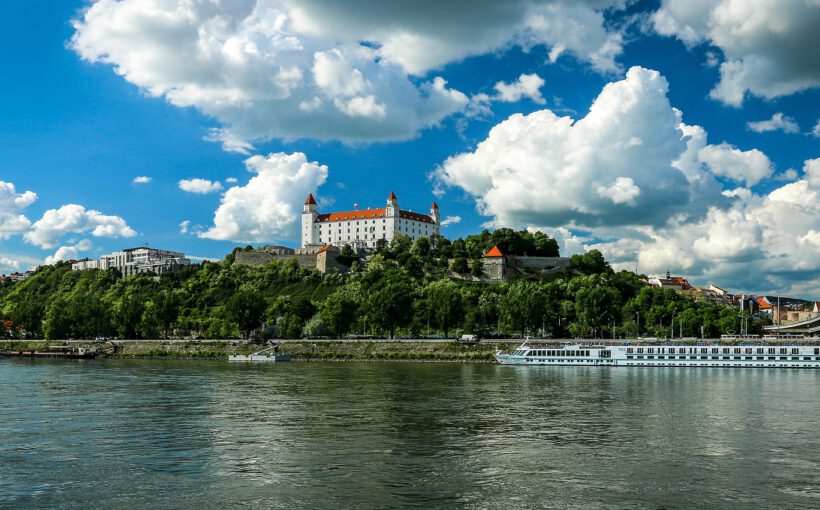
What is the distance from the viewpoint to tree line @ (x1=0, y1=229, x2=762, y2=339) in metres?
97.0

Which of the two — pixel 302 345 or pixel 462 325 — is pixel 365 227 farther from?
pixel 302 345

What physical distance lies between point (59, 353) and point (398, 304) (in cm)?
4763

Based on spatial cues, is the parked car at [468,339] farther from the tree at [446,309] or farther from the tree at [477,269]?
the tree at [477,269]

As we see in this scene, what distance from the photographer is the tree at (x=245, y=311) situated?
101 meters

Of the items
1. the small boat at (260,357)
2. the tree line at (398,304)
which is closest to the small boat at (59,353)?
the tree line at (398,304)

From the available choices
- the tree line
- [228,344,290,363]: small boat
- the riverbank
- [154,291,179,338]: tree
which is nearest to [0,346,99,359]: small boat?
the riverbank

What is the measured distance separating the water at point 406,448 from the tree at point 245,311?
5816cm

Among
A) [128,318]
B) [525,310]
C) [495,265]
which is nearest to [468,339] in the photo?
[525,310]

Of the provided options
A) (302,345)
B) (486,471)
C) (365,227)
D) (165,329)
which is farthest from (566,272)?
(486,471)

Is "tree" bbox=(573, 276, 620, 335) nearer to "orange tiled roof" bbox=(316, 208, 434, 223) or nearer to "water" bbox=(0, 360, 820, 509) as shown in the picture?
"water" bbox=(0, 360, 820, 509)

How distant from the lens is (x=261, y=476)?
19.3m

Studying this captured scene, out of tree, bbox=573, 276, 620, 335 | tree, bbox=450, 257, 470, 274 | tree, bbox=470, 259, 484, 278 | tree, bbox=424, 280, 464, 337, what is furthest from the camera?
tree, bbox=450, 257, 470, 274

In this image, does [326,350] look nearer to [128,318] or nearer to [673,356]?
[128,318]

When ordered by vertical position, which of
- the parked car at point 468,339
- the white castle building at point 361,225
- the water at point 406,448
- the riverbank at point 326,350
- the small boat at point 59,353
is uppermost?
the white castle building at point 361,225
